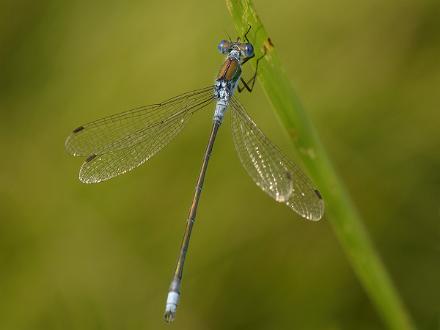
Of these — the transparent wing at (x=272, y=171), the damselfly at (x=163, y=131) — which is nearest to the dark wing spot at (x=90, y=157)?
the damselfly at (x=163, y=131)

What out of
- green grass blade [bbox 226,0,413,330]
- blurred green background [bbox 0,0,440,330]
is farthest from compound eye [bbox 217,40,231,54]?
green grass blade [bbox 226,0,413,330]

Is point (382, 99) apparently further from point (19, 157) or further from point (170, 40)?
point (19, 157)

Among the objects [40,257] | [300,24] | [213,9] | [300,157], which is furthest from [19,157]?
[300,157]

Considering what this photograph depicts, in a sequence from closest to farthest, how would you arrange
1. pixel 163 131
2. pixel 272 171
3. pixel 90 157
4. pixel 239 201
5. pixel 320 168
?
pixel 320 168 → pixel 272 171 → pixel 90 157 → pixel 163 131 → pixel 239 201

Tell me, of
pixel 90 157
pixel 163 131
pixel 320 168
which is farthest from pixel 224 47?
pixel 320 168

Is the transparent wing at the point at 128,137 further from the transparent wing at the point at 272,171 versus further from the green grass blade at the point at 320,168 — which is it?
the green grass blade at the point at 320,168

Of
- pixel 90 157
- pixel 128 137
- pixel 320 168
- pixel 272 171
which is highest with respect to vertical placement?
pixel 128 137

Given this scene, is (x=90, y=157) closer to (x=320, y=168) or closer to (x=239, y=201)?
(x=239, y=201)
